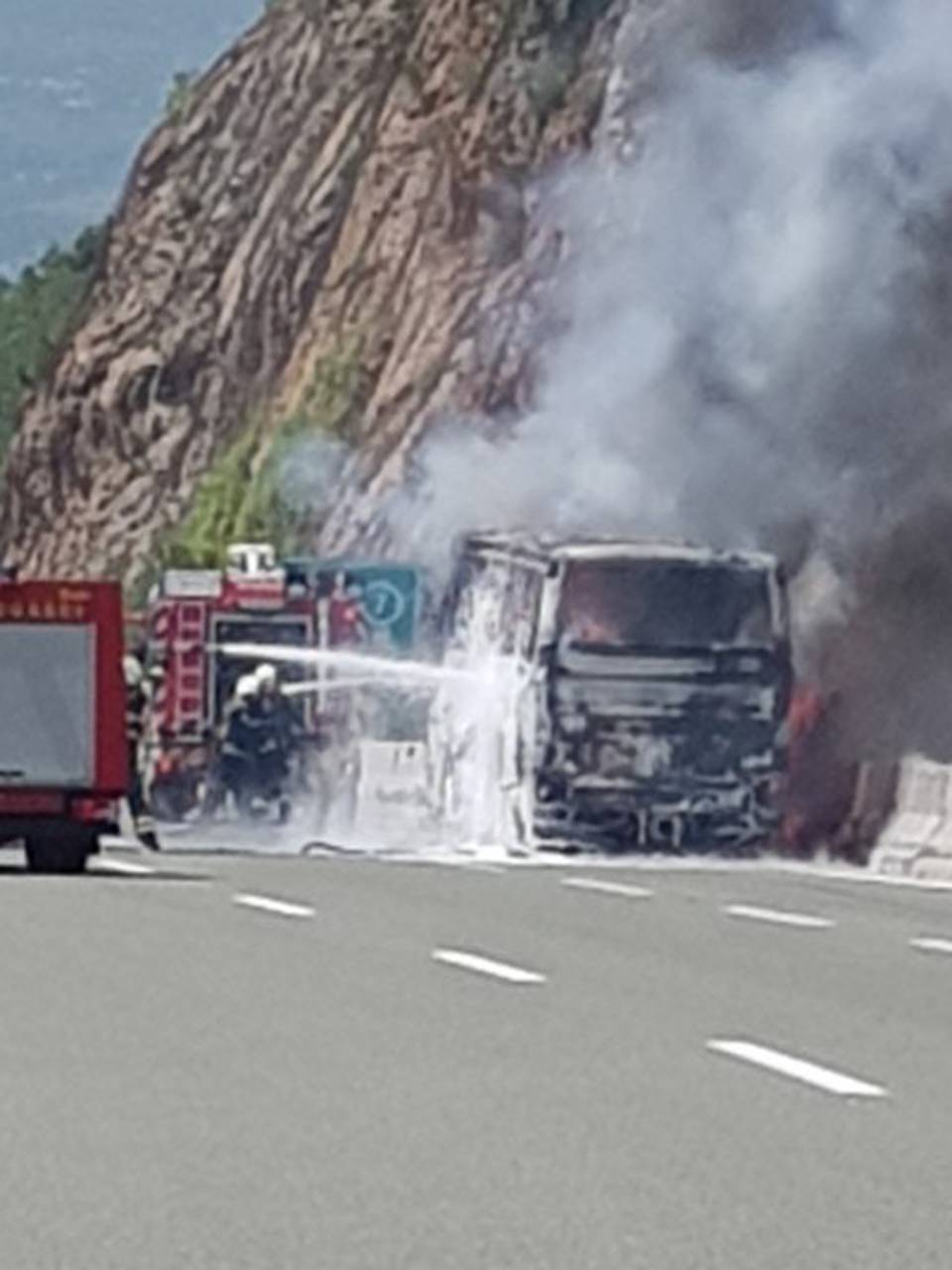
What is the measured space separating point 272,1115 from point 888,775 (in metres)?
23.6

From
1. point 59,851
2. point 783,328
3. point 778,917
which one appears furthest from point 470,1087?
point 783,328

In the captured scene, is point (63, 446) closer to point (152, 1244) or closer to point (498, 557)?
point (498, 557)

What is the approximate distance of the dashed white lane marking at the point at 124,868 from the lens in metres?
Answer: 31.0

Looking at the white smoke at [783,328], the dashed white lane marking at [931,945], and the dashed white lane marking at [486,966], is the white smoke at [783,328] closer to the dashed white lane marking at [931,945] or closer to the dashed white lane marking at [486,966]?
the dashed white lane marking at [931,945]

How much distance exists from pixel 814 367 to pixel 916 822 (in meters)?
14.4

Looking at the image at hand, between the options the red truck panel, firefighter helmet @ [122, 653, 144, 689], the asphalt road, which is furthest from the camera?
firefighter helmet @ [122, 653, 144, 689]

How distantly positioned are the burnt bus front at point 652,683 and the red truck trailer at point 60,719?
5929 millimetres

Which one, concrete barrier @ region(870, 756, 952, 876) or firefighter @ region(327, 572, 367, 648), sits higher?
firefighter @ region(327, 572, 367, 648)

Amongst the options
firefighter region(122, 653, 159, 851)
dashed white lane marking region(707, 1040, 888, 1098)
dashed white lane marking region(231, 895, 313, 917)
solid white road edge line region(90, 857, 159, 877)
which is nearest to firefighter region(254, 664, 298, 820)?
firefighter region(122, 653, 159, 851)

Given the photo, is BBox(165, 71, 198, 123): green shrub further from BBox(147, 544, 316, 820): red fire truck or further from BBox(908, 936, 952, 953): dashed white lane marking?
BBox(908, 936, 952, 953): dashed white lane marking

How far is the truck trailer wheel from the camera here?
31406mm

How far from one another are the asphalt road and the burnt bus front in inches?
443

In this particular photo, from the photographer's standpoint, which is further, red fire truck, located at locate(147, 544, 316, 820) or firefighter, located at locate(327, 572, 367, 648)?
red fire truck, located at locate(147, 544, 316, 820)

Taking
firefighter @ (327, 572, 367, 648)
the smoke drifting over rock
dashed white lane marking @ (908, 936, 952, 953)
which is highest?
the smoke drifting over rock
